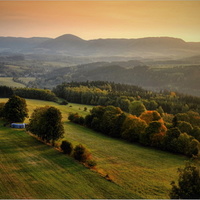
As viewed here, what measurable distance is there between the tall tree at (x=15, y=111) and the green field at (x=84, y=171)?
10.4m

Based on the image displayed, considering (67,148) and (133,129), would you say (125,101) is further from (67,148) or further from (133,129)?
(67,148)

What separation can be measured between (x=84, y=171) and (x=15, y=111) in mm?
43147

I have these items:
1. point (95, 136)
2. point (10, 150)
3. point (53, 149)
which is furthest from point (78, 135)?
point (10, 150)

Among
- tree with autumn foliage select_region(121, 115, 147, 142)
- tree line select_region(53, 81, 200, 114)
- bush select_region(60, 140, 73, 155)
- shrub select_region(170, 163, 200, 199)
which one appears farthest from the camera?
tree line select_region(53, 81, 200, 114)

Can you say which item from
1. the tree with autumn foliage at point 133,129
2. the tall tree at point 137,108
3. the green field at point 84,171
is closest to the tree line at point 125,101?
the tall tree at point 137,108

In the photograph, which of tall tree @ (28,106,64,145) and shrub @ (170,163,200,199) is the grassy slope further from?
shrub @ (170,163,200,199)

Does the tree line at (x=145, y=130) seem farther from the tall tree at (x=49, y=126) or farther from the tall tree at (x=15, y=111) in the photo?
the tall tree at (x=15, y=111)

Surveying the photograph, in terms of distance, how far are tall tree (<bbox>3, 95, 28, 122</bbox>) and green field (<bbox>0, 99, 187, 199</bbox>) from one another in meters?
10.4

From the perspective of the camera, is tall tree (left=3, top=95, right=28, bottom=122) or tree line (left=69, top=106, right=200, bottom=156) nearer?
tree line (left=69, top=106, right=200, bottom=156)

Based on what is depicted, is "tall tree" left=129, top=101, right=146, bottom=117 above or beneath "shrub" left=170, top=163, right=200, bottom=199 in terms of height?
beneath

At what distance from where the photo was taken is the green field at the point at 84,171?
3791cm

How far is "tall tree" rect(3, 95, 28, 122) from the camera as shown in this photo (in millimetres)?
80662

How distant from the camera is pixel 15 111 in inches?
3187

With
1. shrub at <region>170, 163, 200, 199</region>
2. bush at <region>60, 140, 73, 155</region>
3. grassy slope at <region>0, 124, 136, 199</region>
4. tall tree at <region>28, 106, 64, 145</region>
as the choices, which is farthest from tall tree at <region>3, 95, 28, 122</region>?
shrub at <region>170, 163, 200, 199</region>
